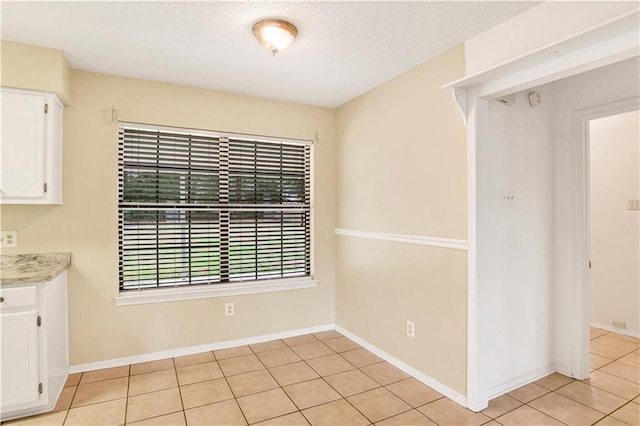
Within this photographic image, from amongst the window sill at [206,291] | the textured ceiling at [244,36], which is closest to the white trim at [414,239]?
the window sill at [206,291]

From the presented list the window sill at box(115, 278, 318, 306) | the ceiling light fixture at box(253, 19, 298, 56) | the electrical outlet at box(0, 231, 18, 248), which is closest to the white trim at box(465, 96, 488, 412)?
the ceiling light fixture at box(253, 19, 298, 56)

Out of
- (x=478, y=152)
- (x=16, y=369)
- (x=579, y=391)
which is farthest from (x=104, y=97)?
(x=579, y=391)

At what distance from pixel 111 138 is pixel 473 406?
3.45 m

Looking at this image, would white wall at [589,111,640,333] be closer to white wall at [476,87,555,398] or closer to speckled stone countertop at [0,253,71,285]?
white wall at [476,87,555,398]

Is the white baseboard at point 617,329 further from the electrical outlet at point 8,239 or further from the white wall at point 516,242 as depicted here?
the electrical outlet at point 8,239

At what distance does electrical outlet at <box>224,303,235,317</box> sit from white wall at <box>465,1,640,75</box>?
285 centimetres

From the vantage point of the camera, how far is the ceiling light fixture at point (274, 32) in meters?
2.09

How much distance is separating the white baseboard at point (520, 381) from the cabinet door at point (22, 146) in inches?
139

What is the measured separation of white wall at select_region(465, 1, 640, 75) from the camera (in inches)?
66.5

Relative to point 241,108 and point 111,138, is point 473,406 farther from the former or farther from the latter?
point 111,138

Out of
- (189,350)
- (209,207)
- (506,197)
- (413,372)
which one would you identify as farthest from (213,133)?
(413,372)

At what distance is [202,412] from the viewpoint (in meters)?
2.31

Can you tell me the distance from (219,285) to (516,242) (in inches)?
103

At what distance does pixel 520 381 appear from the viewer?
2660 millimetres
